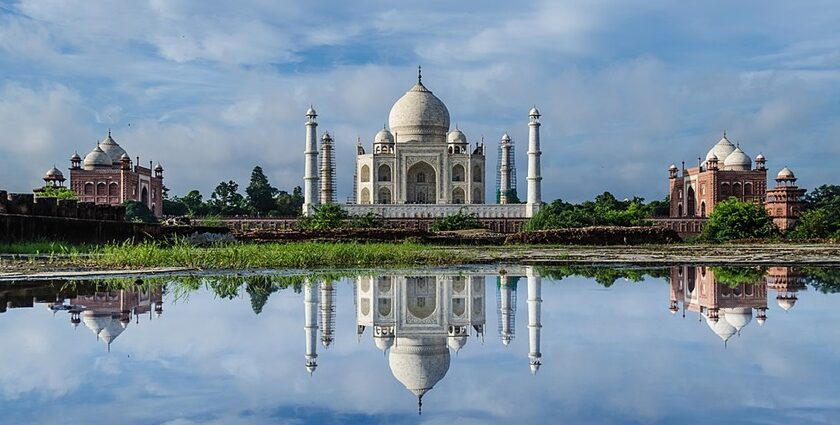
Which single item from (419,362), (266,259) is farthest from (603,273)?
(419,362)

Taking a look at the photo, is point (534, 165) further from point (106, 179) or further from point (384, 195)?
point (106, 179)

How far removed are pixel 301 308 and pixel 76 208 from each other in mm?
10549

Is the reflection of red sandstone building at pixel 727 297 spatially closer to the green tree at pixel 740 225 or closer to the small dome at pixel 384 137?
the green tree at pixel 740 225

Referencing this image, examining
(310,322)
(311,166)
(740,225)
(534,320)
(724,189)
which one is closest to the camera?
(310,322)

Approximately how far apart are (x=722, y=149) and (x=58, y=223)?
3786cm

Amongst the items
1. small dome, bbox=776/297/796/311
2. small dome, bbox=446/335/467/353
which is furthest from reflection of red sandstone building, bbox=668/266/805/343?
small dome, bbox=446/335/467/353

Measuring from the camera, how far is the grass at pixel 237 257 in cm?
1055

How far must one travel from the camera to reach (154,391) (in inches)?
135

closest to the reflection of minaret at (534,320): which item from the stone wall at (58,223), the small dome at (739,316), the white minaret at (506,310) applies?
the white minaret at (506,310)

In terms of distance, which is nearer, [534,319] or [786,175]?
[534,319]

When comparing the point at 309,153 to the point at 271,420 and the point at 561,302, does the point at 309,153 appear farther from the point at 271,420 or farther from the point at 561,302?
the point at 271,420

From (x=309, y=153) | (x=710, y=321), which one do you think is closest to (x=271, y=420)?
(x=710, y=321)

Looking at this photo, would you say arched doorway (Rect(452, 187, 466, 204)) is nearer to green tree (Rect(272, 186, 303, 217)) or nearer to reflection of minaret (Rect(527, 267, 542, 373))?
green tree (Rect(272, 186, 303, 217))

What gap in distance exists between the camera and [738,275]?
32.7 ft
